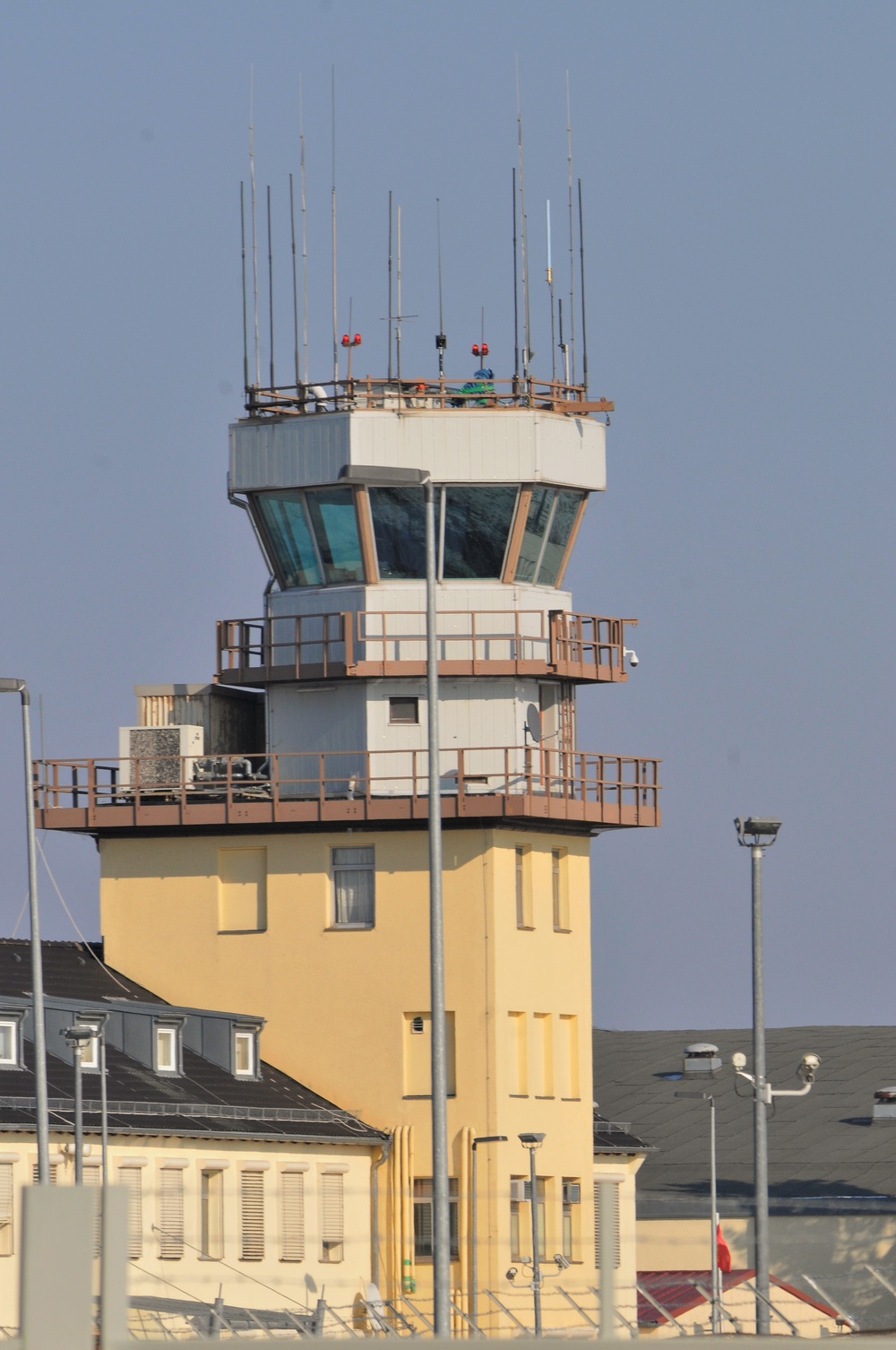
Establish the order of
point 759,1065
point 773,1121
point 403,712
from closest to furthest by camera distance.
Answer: point 759,1065 → point 403,712 → point 773,1121

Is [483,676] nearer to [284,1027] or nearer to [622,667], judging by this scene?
[622,667]

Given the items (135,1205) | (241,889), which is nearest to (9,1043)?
(135,1205)

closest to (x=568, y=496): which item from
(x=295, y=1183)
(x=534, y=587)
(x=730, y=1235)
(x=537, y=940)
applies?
(x=534, y=587)

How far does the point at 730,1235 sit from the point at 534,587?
20016 mm

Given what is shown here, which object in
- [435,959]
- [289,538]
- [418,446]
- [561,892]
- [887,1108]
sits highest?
[418,446]

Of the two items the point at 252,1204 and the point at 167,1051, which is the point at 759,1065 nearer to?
the point at 252,1204

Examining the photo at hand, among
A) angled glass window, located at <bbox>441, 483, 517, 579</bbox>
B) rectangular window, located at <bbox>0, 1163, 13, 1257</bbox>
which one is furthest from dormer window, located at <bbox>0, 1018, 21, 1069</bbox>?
angled glass window, located at <bbox>441, 483, 517, 579</bbox>

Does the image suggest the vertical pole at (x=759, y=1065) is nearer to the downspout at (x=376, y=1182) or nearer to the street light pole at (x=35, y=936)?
the street light pole at (x=35, y=936)

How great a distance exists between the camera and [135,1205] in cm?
4575

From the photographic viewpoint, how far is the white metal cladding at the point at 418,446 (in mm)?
54938

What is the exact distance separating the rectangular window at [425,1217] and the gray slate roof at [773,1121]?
17.4 meters

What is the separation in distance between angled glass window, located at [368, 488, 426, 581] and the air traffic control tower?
0.04m

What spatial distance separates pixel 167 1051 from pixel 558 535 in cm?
1284

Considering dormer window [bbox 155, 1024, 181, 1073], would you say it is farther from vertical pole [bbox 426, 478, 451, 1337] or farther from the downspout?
vertical pole [bbox 426, 478, 451, 1337]
